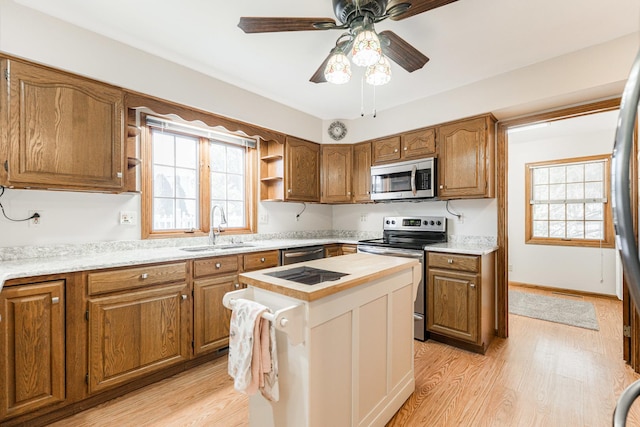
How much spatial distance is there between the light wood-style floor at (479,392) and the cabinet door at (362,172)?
75.1 inches

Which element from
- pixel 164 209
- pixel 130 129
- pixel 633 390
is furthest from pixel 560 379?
pixel 130 129

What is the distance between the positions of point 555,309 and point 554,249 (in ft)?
4.09

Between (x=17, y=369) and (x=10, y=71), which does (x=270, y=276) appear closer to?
(x=17, y=369)

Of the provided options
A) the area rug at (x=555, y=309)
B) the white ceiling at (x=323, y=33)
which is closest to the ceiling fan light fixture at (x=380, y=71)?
the white ceiling at (x=323, y=33)

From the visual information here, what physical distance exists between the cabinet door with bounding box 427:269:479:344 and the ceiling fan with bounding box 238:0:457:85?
1.92 metres

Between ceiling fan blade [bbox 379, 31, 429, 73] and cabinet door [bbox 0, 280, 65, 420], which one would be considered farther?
ceiling fan blade [bbox 379, 31, 429, 73]

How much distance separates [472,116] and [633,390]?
9.22 feet

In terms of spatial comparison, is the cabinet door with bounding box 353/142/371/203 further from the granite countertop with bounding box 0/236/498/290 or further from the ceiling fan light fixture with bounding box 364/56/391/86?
the ceiling fan light fixture with bounding box 364/56/391/86

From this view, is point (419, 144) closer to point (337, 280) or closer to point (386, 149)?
point (386, 149)

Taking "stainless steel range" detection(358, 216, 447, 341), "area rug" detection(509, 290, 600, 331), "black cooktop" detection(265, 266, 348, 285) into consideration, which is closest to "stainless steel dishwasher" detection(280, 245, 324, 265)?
"stainless steel range" detection(358, 216, 447, 341)

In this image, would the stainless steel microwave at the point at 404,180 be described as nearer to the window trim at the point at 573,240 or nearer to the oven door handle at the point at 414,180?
the oven door handle at the point at 414,180

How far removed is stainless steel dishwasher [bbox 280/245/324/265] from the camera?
302 cm

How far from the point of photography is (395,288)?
1.81m

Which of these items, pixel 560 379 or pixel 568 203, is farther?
pixel 568 203
